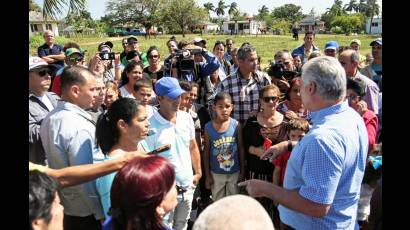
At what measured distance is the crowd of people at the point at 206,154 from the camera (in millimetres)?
1745

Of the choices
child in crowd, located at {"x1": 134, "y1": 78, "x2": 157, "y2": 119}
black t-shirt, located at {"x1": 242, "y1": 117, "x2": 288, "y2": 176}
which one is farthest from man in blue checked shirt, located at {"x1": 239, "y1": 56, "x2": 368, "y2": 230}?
child in crowd, located at {"x1": 134, "y1": 78, "x2": 157, "y2": 119}

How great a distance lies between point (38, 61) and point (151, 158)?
2.04 meters

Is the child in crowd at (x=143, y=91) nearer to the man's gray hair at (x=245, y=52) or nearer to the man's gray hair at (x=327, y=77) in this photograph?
the man's gray hair at (x=245, y=52)

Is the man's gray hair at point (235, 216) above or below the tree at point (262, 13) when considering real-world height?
below

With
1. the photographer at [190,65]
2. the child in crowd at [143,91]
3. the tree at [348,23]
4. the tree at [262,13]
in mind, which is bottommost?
the child in crowd at [143,91]

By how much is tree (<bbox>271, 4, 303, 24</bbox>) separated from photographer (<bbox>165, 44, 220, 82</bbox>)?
112720mm

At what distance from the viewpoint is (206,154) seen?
4.25 meters

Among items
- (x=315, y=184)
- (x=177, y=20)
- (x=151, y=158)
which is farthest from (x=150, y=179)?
(x=177, y=20)

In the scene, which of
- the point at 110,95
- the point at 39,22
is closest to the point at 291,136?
the point at 110,95

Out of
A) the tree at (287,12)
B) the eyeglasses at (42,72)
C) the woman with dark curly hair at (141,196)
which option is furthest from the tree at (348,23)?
the woman with dark curly hair at (141,196)

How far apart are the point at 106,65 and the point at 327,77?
18.6ft
